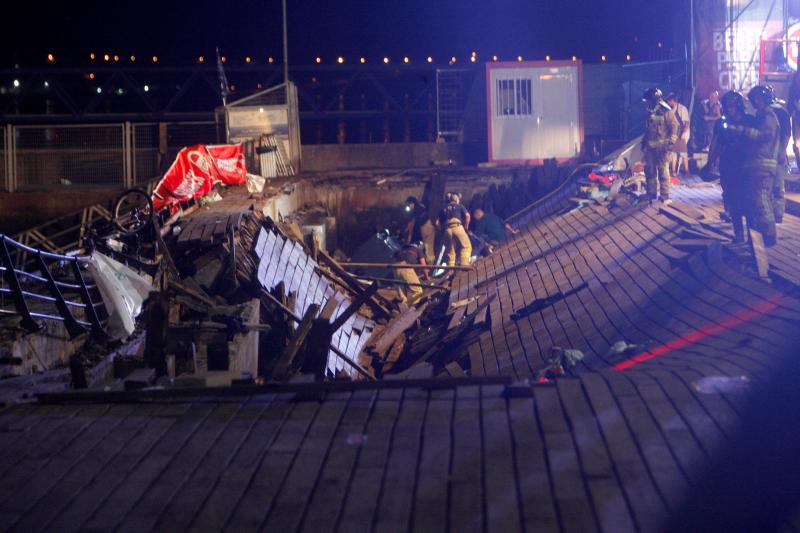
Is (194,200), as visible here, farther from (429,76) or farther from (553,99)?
(429,76)

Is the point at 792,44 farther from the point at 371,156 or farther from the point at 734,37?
the point at 371,156

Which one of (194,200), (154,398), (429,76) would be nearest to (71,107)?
(429,76)

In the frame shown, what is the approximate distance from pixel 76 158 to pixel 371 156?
29.3 feet

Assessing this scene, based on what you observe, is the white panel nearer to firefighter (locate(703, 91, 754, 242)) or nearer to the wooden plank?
firefighter (locate(703, 91, 754, 242))

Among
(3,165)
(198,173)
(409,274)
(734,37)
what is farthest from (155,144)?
(734,37)

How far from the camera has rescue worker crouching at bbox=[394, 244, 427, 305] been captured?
57.5 ft

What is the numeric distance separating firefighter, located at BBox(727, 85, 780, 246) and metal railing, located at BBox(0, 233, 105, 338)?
7722 millimetres

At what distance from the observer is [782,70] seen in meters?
22.1

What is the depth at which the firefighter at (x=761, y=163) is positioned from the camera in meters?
11.4

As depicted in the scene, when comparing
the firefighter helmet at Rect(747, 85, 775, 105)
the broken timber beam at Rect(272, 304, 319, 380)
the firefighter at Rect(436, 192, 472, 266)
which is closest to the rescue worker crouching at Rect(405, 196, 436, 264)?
the firefighter at Rect(436, 192, 472, 266)

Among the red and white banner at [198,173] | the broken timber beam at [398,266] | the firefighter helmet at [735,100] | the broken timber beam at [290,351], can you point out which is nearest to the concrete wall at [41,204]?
the red and white banner at [198,173]

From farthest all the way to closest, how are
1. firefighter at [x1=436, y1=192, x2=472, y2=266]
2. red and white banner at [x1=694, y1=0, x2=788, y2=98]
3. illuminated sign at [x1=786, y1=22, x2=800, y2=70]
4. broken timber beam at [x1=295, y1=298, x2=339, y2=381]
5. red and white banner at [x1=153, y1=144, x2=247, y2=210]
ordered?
1. red and white banner at [x1=694, y1=0, x2=788, y2=98]
2. illuminated sign at [x1=786, y1=22, x2=800, y2=70]
3. firefighter at [x1=436, y1=192, x2=472, y2=266]
4. red and white banner at [x1=153, y1=144, x2=247, y2=210]
5. broken timber beam at [x1=295, y1=298, x2=339, y2=381]

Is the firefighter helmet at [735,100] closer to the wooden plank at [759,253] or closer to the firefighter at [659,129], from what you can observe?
the wooden plank at [759,253]

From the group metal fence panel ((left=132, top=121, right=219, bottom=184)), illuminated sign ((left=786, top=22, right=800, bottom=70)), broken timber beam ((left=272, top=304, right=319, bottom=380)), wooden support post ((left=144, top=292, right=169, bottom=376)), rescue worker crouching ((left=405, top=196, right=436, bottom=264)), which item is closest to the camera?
broken timber beam ((left=272, top=304, right=319, bottom=380))
